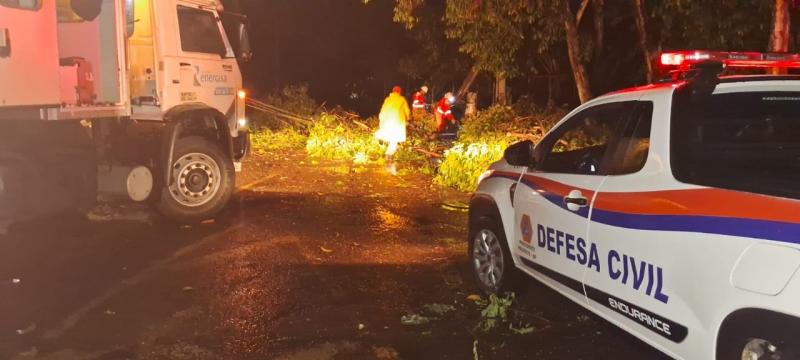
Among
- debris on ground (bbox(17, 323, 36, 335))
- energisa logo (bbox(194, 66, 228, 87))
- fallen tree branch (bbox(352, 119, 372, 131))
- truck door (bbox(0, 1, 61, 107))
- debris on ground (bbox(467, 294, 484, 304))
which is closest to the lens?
debris on ground (bbox(17, 323, 36, 335))

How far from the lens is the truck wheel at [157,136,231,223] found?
880cm

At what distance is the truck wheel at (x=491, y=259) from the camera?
214 inches

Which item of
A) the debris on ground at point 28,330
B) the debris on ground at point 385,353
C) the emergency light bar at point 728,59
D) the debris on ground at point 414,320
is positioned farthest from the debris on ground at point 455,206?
the debris on ground at point 28,330

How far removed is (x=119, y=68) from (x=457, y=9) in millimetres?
6844

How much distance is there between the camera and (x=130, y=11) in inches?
317

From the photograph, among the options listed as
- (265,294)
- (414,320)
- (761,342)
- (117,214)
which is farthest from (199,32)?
(761,342)

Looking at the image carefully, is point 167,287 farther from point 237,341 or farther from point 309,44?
point 309,44

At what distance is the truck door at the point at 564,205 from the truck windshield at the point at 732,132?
59cm

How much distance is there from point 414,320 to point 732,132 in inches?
104

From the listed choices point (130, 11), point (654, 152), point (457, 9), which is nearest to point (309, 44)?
point (457, 9)

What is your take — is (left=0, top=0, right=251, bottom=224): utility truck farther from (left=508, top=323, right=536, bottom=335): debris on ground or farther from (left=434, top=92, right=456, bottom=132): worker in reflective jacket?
(left=434, top=92, right=456, bottom=132): worker in reflective jacket

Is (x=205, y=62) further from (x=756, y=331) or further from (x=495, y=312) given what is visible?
(x=756, y=331)

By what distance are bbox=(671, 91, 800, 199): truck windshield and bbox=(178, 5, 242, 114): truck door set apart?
22.3ft

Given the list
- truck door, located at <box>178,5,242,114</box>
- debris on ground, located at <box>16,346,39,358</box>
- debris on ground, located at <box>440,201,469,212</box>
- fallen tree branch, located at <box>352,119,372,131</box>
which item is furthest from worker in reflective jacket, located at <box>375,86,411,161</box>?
debris on ground, located at <box>16,346,39,358</box>
